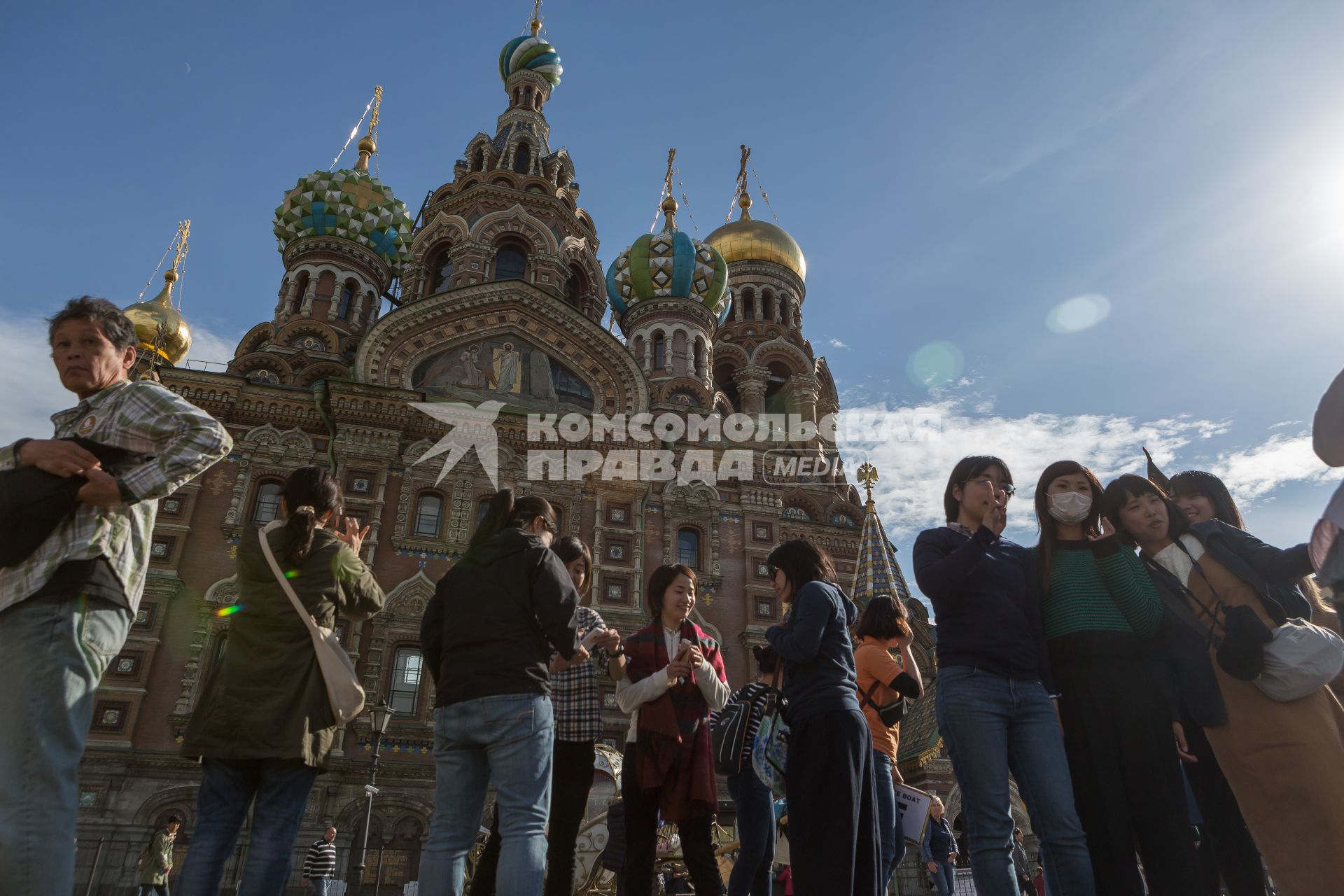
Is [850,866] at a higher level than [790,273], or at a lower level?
lower

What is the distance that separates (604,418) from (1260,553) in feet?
52.7

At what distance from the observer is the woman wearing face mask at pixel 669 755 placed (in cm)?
415

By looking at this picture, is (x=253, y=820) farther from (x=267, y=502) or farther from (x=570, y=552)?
(x=267, y=502)

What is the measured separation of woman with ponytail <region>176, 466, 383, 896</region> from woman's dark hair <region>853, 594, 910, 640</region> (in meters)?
2.93

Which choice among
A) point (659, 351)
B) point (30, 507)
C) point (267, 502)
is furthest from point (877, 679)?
point (659, 351)

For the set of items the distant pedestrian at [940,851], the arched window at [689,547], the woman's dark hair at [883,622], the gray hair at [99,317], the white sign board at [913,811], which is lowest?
the distant pedestrian at [940,851]

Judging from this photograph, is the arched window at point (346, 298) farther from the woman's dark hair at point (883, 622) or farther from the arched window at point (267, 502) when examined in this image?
the woman's dark hair at point (883, 622)

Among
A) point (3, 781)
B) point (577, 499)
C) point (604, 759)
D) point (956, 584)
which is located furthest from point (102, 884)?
point (956, 584)

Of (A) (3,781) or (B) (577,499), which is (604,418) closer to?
(B) (577,499)

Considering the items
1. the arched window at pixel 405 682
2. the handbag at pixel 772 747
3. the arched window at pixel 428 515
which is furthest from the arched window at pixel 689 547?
the handbag at pixel 772 747

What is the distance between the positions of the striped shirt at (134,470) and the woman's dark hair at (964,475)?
3.05 m

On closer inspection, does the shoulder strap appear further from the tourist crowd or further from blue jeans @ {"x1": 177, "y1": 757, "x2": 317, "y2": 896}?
blue jeans @ {"x1": 177, "y1": 757, "x2": 317, "y2": 896}

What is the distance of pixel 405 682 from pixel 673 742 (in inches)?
498

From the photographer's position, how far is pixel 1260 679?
345 centimetres
